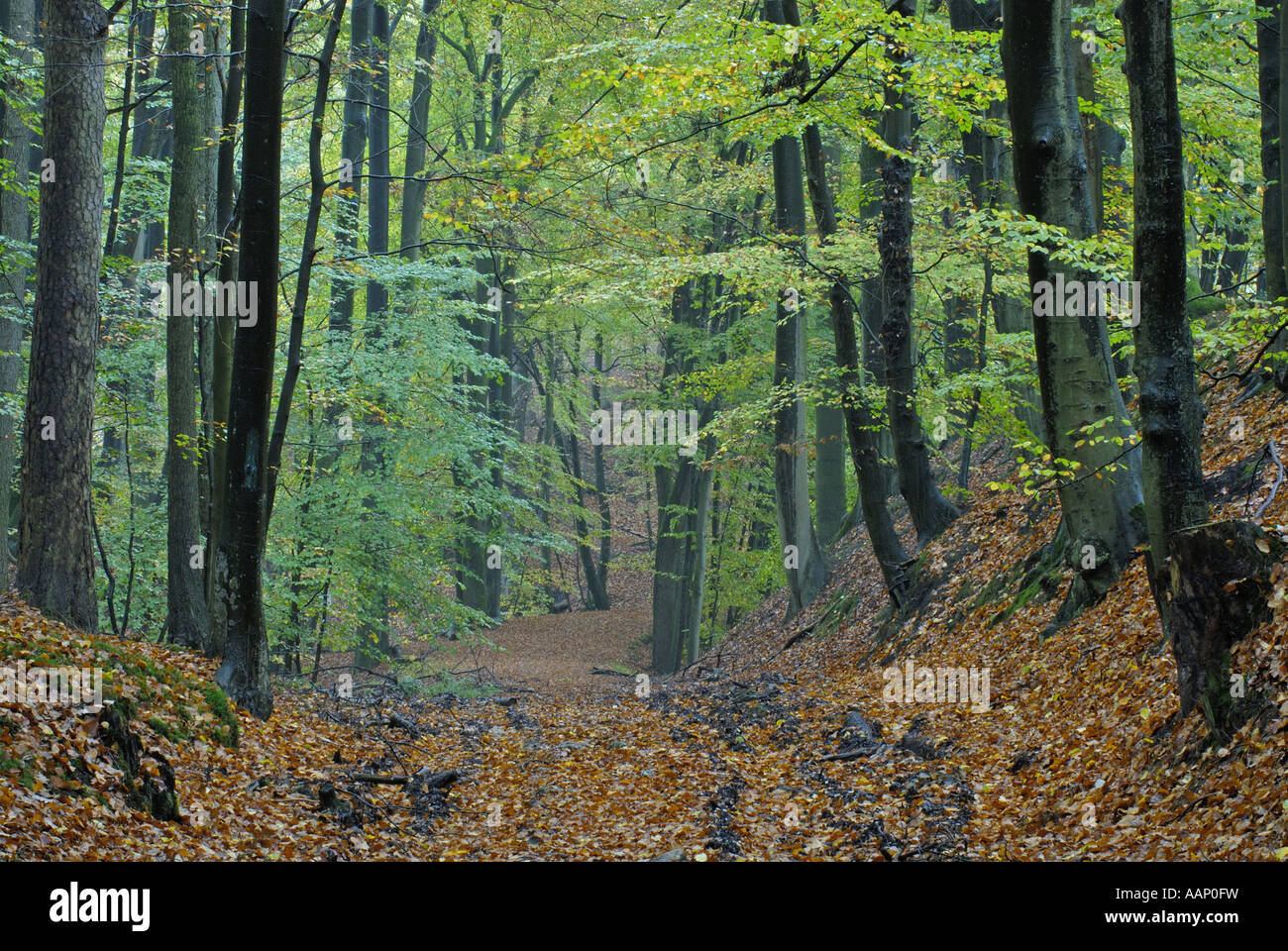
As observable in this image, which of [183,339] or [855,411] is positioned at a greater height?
[183,339]

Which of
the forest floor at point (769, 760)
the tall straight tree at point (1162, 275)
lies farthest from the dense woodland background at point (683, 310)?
the forest floor at point (769, 760)

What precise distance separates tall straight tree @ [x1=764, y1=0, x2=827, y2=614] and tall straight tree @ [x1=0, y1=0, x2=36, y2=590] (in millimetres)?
9439

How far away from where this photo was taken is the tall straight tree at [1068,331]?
6754 millimetres

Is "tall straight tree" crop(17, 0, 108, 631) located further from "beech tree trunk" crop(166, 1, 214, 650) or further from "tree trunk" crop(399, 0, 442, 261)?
"tree trunk" crop(399, 0, 442, 261)

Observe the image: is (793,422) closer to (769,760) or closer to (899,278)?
(899,278)

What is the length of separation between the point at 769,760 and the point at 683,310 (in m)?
14.0

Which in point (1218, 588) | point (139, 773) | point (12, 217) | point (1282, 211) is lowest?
point (139, 773)

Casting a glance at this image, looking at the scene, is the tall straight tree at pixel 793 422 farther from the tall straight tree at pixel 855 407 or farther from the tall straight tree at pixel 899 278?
the tall straight tree at pixel 899 278

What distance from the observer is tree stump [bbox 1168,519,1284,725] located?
5254 mm

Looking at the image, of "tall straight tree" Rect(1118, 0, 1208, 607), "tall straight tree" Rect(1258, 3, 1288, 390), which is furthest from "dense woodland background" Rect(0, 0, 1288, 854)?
"tall straight tree" Rect(1258, 3, 1288, 390)

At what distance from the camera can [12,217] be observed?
1102 centimetres

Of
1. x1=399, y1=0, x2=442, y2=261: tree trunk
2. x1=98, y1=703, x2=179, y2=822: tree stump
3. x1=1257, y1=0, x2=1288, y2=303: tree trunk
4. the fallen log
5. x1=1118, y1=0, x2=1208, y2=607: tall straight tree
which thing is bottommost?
the fallen log

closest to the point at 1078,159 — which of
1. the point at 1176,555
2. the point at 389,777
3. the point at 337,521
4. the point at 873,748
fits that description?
the point at 1176,555

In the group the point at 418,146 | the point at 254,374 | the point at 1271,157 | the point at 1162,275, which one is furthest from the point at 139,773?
the point at 418,146
